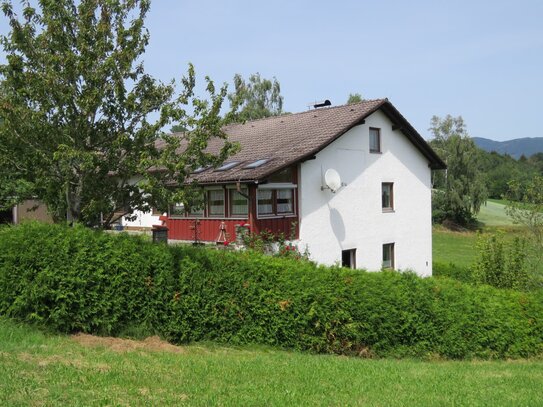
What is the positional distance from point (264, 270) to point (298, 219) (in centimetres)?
889

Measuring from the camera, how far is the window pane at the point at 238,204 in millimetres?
17641

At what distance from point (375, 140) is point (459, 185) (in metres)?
33.5

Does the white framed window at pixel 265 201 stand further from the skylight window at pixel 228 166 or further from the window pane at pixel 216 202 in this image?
the skylight window at pixel 228 166

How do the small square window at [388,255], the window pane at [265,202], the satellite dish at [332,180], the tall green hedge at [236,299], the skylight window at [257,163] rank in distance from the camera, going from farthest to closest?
the small square window at [388,255] < the satellite dish at [332,180] < the skylight window at [257,163] < the window pane at [265,202] < the tall green hedge at [236,299]

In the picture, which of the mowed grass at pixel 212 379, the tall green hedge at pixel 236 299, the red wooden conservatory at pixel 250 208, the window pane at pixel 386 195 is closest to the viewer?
the mowed grass at pixel 212 379

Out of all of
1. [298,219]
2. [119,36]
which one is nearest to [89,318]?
[119,36]

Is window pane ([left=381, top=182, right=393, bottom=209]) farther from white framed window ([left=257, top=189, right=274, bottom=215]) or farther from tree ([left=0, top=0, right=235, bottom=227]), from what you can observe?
tree ([left=0, top=0, right=235, bottom=227])

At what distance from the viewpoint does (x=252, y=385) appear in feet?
19.7

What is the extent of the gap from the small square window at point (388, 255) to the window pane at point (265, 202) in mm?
7143

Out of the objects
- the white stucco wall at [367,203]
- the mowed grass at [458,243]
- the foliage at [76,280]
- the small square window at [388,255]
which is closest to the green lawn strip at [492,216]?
the mowed grass at [458,243]

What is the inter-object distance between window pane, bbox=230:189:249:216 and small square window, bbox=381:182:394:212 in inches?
295

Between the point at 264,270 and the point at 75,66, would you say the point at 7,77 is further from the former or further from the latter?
the point at 264,270

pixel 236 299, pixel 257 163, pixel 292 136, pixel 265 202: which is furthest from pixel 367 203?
pixel 236 299

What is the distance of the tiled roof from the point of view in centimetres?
1744
